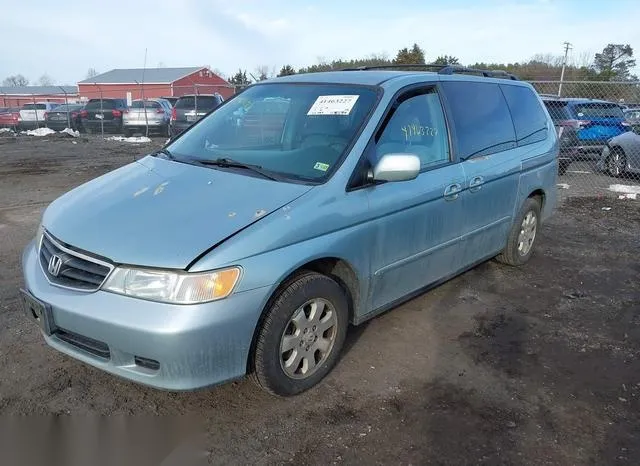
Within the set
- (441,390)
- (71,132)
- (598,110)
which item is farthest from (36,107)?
(441,390)

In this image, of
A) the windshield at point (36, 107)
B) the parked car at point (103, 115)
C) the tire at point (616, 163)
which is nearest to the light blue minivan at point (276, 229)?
the tire at point (616, 163)

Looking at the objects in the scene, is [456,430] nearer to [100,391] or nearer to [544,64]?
[100,391]

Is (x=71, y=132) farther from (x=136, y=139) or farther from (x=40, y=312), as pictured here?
(x=40, y=312)

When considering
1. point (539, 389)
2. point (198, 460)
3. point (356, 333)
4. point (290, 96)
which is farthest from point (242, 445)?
point (290, 96)

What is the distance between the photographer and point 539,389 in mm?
3229

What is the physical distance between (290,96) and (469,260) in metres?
1.96

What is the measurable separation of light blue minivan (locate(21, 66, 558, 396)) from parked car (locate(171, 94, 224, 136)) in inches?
572

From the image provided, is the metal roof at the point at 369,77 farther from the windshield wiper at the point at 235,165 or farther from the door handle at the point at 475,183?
the windshield wiper at the point at 235,165

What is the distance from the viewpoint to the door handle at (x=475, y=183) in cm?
408

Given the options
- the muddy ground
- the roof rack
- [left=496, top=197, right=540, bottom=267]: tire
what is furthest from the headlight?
[left=496, top=197, right=540, bottom=267]: tire

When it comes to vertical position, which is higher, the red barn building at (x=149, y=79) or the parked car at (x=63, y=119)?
the red barn building at (x=149, y=79)

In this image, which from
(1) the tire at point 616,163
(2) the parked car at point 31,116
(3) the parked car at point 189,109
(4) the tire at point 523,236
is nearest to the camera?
(4) the tire at point 523,236

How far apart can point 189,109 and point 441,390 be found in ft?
56.3

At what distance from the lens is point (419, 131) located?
3793 mm
